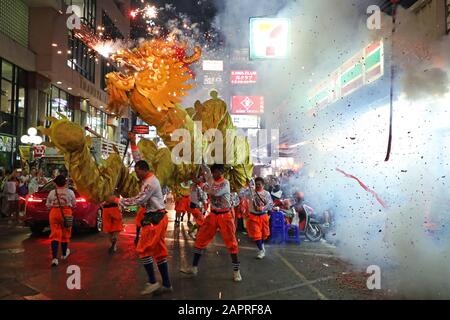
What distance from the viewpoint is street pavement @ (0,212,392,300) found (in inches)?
191

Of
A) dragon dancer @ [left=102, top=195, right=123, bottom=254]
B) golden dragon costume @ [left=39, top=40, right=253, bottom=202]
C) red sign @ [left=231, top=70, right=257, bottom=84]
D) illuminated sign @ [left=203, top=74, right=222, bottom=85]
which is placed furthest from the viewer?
illuminated sign @ [left=203, top=74, right=222, bottom=85]

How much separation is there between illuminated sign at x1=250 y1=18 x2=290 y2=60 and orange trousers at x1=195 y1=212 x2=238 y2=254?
727cm

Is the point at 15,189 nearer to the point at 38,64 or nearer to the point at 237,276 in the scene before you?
the point at 38,64

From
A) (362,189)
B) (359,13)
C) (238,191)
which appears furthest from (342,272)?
(359,13)

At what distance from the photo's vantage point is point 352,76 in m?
10.2

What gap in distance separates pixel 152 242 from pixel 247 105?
23.9 meters

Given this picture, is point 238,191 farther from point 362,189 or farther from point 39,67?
point 39,67

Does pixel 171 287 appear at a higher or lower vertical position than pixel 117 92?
lower

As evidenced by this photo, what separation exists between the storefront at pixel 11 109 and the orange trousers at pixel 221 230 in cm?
1329

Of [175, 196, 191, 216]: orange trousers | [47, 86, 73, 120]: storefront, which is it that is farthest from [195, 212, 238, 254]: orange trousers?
[47, 86, 73, 120]: storefront

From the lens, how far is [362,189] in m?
8.95

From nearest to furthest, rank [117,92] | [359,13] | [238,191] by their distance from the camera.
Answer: [117,92]
[238,191]
[359,13]

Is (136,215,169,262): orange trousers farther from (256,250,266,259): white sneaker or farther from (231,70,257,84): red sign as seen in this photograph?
(231,70,257,84): red sign
